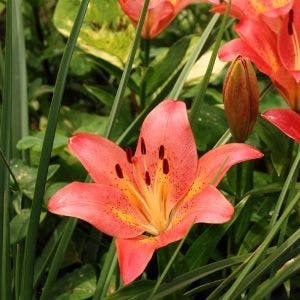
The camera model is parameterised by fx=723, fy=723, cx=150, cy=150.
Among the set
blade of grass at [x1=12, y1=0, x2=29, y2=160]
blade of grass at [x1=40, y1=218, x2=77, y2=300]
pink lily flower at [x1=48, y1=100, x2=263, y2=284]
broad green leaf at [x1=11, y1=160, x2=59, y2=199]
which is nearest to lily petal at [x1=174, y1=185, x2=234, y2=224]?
pink lily flower at [x1=48, y1=100, x2=263, y2=284]

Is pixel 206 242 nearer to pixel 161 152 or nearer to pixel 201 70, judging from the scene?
pixel 161 152

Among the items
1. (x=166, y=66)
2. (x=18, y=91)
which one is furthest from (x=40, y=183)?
(x=166, y=66)

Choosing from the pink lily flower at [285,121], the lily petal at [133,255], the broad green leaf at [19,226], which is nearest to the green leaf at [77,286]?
the broad green leaf at [19,226]

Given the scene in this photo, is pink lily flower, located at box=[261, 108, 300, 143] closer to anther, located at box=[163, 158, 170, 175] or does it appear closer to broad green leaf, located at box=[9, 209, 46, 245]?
anther, located at box=[163, 158, 170, 175]

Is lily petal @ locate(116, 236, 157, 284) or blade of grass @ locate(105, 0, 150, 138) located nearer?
lily petal @ locate(116, 236, 157, 284)

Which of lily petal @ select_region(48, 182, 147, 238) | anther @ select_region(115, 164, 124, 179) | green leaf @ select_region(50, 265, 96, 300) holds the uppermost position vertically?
anther @ select_region(115, 164, 124, 179)

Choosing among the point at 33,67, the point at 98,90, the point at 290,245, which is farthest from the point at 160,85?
the point at 290,245

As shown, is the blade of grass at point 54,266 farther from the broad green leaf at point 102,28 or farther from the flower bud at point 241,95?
the broad green leaf at point 102,28

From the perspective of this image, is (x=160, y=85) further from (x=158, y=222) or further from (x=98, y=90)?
(x=158, y=222)
